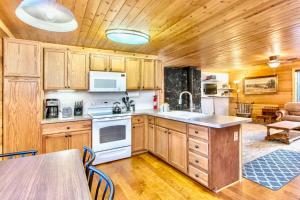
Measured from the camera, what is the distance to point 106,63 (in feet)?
11.8

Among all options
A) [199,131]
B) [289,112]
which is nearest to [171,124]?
[199,131]

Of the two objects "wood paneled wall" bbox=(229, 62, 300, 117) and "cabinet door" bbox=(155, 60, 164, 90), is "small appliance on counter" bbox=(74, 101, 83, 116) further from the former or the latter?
"wood paneled wall" bbox=(229, 62, 300, 117)

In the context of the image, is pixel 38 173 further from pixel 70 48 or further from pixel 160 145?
pixel 70 48

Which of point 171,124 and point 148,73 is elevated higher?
point 148,73

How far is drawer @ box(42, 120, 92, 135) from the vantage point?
2.83 meters

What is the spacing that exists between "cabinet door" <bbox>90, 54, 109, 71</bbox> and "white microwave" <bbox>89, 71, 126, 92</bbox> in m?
0.14

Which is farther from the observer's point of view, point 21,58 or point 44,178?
point 21,58

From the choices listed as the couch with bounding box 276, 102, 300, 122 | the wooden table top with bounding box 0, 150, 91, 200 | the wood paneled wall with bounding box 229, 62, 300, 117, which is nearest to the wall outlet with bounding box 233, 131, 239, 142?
the wooden table top with bounding box 0, 150, 91, 200

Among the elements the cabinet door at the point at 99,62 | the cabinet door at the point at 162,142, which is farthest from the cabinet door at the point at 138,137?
the cabinet door at the point at 99,62

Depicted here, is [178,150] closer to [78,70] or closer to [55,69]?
[78,70]

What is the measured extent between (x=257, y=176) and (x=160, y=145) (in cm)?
166

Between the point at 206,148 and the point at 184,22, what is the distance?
1.75 metres

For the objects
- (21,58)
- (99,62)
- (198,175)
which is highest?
(99,62)

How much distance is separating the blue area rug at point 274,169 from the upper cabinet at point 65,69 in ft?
11.2
